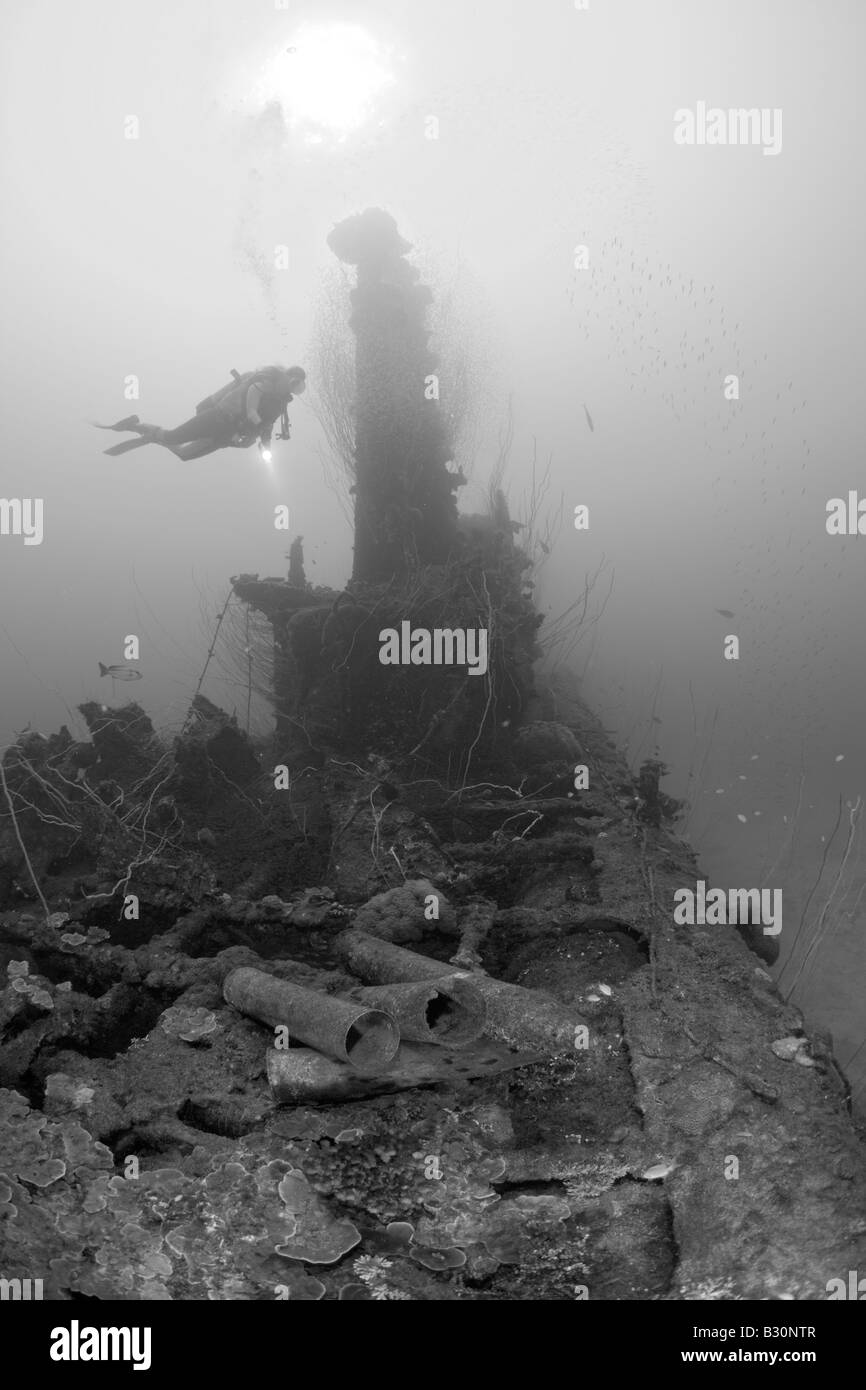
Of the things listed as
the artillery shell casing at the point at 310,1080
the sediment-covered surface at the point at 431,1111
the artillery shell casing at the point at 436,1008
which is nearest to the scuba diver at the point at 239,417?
the sediment-covered surface at the point at 431,1111

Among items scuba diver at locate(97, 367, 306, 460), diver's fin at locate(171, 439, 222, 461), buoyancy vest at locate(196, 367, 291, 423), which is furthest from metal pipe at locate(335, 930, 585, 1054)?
diver's fin at locate(171, 439, 222, 461)

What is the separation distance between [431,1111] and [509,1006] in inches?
36.0

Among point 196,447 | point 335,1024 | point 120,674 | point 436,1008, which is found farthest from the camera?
point 120,674

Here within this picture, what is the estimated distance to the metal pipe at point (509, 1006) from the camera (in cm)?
471

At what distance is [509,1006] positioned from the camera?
4.85 metres

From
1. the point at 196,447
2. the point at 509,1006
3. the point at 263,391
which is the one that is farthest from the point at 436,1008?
the point at 196,447

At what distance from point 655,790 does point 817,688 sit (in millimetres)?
33079

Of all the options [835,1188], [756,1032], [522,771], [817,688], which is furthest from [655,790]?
[817,688]

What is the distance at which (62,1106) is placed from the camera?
424 centimetres

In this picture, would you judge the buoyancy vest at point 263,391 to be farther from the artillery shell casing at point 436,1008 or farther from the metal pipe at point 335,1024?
the artillery shell casing at point 436,1008

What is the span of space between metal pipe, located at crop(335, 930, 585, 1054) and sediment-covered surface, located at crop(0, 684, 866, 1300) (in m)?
0.08

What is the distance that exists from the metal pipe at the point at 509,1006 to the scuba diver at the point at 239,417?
604 cm

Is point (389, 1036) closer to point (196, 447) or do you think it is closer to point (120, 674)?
point (196, 447)

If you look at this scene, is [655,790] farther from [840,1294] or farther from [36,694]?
[36,694]
